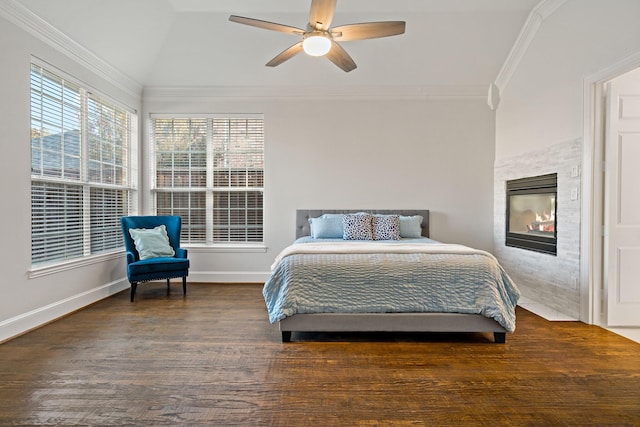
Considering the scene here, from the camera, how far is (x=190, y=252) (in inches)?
206

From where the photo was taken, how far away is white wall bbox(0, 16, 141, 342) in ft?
9.70

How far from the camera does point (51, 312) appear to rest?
3.45 m

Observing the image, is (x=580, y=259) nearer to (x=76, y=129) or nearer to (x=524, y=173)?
(x=524, y=173)

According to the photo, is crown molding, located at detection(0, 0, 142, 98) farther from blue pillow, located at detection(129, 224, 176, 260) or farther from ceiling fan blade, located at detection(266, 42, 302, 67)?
ceiling fan blade, located at detection(266, 42, 302, 67)

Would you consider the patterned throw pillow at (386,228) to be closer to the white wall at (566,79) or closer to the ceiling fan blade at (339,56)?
the white wall at (566,79)

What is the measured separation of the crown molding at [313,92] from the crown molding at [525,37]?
310mm

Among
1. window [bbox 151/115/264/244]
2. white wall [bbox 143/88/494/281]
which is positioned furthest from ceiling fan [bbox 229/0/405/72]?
window [bbox 151/115/264/244]

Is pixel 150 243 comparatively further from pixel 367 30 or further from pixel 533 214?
pixel 533 214

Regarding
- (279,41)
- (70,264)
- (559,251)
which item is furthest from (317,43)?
(70,264)

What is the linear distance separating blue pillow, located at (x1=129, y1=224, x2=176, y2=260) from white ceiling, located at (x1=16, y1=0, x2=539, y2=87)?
6.83ft

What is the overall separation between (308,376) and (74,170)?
3371mm

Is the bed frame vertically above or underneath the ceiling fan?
underneath

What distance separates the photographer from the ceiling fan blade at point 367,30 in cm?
290

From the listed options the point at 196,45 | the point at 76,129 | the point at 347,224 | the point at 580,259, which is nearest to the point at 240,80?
the point at 196,45
